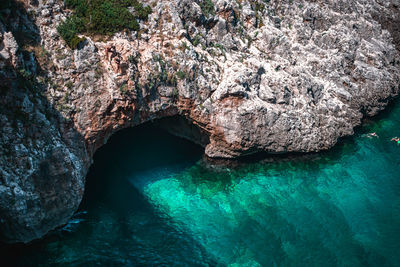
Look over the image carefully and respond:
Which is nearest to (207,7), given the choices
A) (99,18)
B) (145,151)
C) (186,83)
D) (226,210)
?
(186,83)

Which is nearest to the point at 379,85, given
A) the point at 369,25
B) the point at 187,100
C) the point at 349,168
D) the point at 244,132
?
the point at 369,25

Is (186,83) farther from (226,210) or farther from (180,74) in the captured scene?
(226,210)

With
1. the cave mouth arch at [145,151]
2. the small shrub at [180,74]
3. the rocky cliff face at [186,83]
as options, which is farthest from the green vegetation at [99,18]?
the cave mouth arch at [145,151]

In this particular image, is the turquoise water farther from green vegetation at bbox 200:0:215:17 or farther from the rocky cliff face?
green vegetation at bbox 200:0:215:17

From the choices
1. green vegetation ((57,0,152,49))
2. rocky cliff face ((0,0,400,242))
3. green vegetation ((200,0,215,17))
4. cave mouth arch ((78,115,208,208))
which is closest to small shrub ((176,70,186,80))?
rocky cliff face ((0,0,400,242))

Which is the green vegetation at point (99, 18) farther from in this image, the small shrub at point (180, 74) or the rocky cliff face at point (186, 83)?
the small shrub at point (180, 74)
